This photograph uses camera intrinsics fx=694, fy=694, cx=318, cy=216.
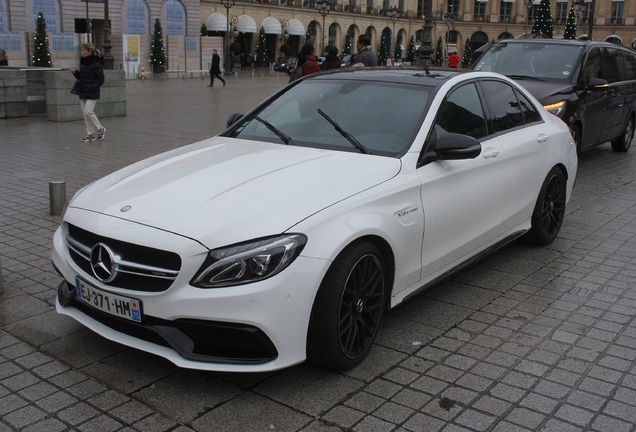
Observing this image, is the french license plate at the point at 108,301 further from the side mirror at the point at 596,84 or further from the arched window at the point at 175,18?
the arched window at the point at 175,18

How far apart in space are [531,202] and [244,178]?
3.06 meters

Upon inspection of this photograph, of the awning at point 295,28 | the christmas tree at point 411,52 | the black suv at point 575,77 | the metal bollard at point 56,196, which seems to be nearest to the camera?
the metal bollard at point 56,196

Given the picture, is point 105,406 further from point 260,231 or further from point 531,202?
point 531,202

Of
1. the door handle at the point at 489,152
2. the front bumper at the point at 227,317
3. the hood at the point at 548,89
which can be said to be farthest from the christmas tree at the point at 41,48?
the front bumper at the point at 227,317

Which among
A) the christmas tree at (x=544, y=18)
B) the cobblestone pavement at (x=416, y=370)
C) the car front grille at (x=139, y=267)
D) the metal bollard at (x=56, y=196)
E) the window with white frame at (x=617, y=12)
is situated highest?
the window with white frame at (x=617, y=12)

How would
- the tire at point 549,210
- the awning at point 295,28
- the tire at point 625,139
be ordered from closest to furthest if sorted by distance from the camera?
1. the tire at point 549,210
2. the tire at point 625,139
3. the awning at point 295,28

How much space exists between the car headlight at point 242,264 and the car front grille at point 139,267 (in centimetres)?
16

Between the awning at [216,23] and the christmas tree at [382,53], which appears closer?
the awning at [216,23]

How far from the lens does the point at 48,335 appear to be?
437 centimetres

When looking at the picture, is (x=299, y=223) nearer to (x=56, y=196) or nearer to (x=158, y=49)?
(x=56, y=196)

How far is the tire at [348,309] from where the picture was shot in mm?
3662

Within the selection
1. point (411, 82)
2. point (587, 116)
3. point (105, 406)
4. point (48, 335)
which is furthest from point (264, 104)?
point (587, 116)

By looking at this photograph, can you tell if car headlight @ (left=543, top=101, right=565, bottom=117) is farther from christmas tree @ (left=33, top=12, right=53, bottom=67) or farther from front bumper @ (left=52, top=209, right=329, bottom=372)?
christmas tree @ (left=33, top=12, right=53, bottom=67)

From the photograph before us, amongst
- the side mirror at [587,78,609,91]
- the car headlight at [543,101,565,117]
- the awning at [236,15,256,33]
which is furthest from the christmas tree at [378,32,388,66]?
the car headlight at [543,101,565,117]
